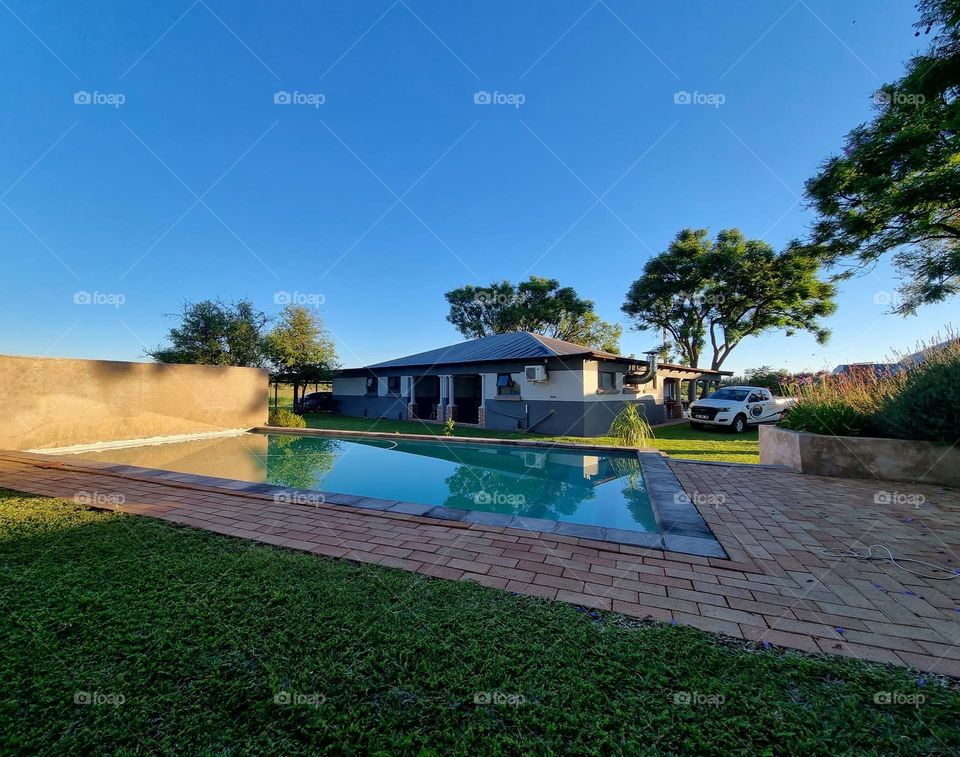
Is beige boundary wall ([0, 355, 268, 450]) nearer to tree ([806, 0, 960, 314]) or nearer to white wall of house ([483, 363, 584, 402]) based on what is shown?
white wall of house ([483, 363, 584, 402])

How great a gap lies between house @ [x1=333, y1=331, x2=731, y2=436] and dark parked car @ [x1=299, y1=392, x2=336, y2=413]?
1.80 meters

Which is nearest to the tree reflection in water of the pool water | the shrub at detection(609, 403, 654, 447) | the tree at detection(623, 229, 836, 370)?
the pool water

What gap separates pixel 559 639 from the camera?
1.88 meters

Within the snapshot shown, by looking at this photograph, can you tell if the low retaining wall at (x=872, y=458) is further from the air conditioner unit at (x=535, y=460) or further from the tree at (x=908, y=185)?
the tree at (x=908, y=185)

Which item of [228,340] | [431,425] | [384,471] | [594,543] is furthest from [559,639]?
[228,340]

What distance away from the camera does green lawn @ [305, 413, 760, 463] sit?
8.93 meters

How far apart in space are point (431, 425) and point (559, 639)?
1366cm

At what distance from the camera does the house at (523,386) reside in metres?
12.7

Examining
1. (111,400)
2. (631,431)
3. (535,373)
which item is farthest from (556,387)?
(111,400)

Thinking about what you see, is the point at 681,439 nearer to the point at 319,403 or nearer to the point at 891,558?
the point at 891,558

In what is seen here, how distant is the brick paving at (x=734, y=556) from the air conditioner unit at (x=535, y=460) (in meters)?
3.59

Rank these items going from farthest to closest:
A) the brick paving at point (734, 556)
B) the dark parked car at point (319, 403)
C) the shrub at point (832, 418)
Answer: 1. the dark parked car at point (319, 403)
2. the shrub at point (832, 418)
3. the brick paving at point (734, 556)

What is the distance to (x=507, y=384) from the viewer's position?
14070 millimetres

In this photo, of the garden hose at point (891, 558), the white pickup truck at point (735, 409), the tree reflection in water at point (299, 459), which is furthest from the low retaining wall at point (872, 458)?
the white pickup truck at point (735, 409)
